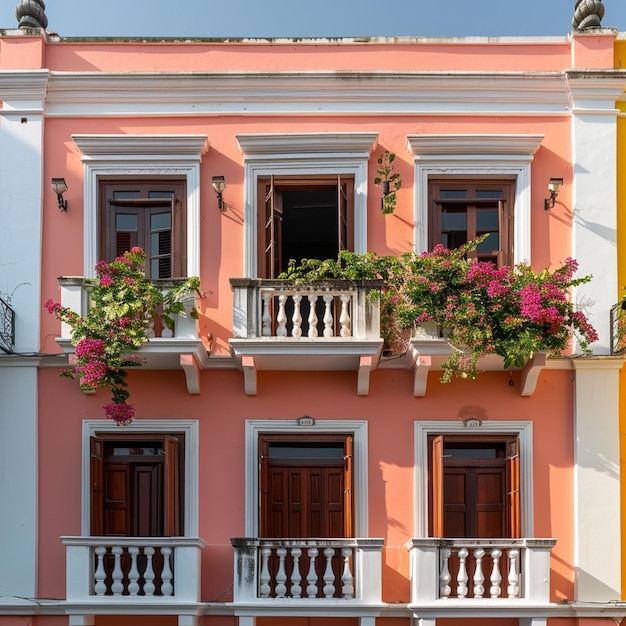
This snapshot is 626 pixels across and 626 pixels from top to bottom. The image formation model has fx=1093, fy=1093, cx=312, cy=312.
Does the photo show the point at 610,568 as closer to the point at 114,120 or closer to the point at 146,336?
the point at 146,336

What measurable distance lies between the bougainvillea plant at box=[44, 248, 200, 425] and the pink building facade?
0.26 metres

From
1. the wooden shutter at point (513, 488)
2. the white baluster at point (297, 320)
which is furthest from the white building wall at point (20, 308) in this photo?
the wooden shutter at point (513, 488)

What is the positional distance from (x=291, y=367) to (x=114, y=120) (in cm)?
450

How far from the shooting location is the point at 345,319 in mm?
14742

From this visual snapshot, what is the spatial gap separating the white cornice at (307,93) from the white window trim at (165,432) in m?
4.51

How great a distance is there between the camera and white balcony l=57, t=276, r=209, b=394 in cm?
1459

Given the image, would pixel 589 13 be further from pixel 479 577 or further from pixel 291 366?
pixel 479 577

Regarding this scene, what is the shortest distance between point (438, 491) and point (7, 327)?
6.40 meters

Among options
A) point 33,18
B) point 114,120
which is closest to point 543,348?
point 114,120

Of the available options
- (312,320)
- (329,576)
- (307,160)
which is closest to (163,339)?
(312,320)

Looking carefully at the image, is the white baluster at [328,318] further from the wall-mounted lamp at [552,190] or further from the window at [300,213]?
the wall-mounted lamp at [552,190]

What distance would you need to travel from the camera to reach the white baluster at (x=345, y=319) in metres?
14.7

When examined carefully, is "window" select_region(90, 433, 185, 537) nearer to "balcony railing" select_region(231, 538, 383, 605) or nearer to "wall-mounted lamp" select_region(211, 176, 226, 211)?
"balcony railing" select_region(231, 538, 383, 605)

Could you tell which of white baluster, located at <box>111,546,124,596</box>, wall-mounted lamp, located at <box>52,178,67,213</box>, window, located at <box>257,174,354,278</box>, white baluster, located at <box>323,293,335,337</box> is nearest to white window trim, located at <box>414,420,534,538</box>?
white baluster, located at <box>323,293,335,337</box>
